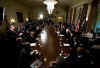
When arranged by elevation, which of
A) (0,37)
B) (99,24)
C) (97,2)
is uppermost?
(97,2)

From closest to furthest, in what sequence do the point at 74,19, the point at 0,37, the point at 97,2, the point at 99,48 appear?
the point at 0,37, the point at 99,48, the point at 97,2, the point at 74,19

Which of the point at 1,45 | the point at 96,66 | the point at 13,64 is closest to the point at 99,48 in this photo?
the point at 96,66

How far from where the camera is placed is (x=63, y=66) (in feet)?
4.51

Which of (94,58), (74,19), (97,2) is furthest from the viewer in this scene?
(74,19)

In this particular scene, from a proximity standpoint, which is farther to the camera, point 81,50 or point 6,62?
point 81,50

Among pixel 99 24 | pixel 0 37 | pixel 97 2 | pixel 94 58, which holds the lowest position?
pixel 94 58

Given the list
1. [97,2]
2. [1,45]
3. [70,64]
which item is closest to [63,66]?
[70,64]

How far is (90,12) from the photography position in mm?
5449

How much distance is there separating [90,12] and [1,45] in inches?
225

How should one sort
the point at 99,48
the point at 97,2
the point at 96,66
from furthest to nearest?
the point at 97,2
the point at 99,48
the point at 96,66

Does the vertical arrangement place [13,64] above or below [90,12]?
below

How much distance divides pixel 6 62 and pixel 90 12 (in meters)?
5.72

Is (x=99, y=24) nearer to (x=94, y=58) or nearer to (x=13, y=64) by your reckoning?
(x=94, y=58)

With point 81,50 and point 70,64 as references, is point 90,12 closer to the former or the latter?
point 81,50
